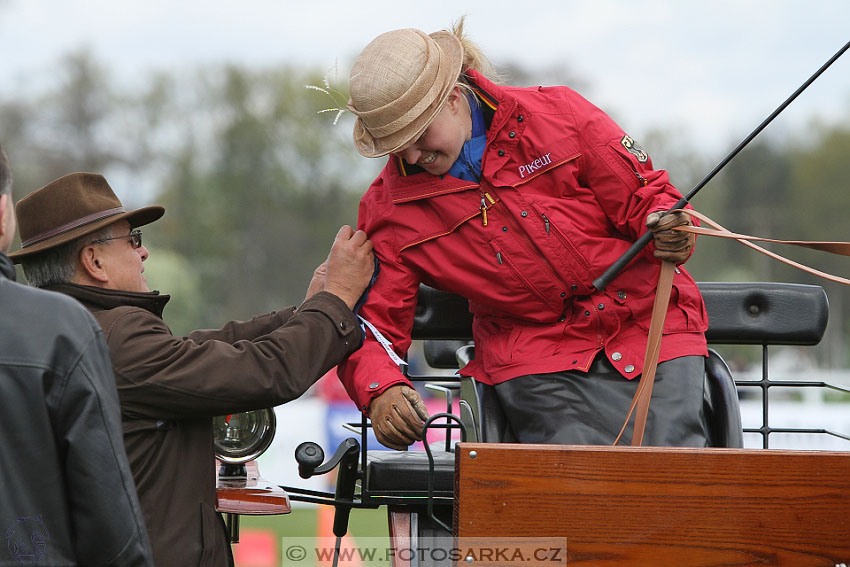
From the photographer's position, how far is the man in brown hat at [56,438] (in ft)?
5.71

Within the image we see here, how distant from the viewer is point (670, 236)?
2.57 metres

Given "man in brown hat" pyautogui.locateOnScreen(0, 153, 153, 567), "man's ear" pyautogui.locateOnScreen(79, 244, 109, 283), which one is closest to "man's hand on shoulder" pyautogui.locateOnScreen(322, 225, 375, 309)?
"man's ear" pyautogui.locateOnScreen(79, 244, 109, 283)

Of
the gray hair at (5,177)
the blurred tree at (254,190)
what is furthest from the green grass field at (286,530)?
the blurred tree at (254,190)

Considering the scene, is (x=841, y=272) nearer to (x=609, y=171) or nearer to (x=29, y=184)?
(x=29, y=184)

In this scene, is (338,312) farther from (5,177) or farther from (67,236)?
(5,177)

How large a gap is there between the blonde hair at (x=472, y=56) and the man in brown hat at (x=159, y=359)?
83cm

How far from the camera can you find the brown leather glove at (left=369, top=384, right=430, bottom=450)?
2691mm

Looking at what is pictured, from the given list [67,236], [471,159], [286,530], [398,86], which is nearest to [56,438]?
[67,236]

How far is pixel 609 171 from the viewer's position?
275 cm

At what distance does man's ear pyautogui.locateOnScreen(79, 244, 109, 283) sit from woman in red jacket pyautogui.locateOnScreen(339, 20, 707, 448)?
718 mm

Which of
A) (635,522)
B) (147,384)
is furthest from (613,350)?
(147,384)

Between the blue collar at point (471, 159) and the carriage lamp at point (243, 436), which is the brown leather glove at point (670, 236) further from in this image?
the carriage lamp at point (243, 436)

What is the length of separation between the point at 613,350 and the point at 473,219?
52cm

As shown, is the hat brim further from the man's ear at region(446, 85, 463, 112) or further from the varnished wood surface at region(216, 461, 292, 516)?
the man's ear at region(446, 85, 463, 112)
